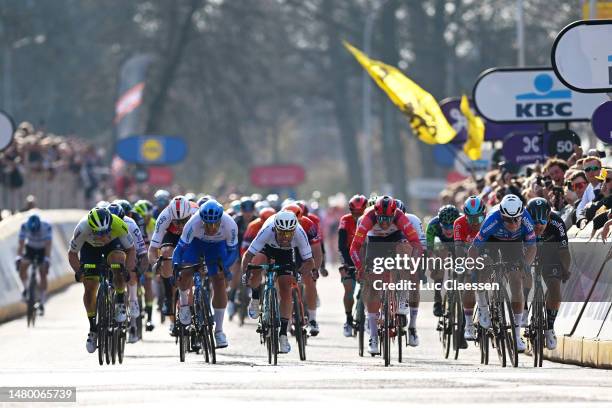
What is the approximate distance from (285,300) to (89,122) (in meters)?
51.8

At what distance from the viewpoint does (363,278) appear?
1883 centimetres

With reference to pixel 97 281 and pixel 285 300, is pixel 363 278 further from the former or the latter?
pixel 97 281

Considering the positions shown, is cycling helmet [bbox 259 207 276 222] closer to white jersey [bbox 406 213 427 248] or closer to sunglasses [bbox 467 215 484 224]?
white jersey [bbox 406 213 427 248]

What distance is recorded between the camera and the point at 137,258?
20312 millimetres

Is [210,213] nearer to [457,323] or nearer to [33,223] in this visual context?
[457,323]

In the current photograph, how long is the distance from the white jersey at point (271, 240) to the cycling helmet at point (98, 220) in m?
1.41

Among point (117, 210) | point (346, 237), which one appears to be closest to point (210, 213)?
point (117, 210)

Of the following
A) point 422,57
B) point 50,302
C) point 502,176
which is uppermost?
point 422,57

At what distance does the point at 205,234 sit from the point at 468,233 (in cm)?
271

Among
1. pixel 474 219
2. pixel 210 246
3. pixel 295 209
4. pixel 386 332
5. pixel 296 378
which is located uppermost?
pixel 295 209

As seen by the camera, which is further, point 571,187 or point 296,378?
point 571,187

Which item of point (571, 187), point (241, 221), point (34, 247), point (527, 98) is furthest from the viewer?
point (34, 247)

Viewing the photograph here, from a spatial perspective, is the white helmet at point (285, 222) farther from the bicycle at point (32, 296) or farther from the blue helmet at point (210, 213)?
the bicycle at point (32, 296)

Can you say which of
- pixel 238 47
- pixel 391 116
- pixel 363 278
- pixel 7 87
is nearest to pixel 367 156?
pixel 391 116
